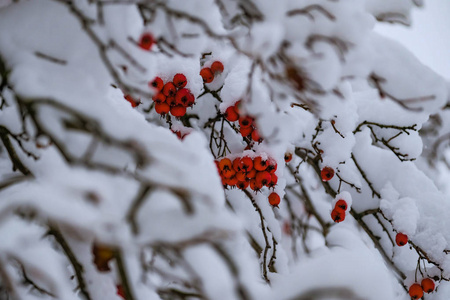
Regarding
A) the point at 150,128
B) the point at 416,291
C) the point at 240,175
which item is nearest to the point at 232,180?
the point at 240,175

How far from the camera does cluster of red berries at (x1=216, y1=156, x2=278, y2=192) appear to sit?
6.45ft

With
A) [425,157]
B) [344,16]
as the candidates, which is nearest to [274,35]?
[344,16]

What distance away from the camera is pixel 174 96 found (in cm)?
204

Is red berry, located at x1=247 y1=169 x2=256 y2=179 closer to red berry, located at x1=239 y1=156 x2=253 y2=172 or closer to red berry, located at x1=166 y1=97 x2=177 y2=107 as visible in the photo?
red berry, located at x1=239 y1=156 x2=253 y2=172

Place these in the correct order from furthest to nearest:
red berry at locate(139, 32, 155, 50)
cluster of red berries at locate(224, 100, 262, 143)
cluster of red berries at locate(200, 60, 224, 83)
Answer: cluster of red berries at locate(200, 60, 224, 83), cluster of red berries at locate(224, 100, 262, 143), red berry at locate(139, 32, 155, 50)

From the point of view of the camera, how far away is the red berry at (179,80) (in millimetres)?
2025

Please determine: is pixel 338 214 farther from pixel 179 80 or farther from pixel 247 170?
pixel 179 80

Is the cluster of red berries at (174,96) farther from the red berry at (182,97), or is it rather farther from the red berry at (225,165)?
the red berry at (225,165)

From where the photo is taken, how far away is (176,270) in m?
1.40

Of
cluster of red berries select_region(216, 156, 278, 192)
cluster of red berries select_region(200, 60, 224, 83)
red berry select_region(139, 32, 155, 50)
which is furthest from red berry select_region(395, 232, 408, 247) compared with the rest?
red berry select_region(139, 32, 155, 50)

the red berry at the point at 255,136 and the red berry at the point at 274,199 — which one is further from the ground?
the red berry at the point at 255,136

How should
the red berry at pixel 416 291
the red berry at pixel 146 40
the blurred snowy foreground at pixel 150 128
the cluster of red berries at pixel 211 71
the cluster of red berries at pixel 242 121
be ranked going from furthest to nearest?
the red berry at pixel 416 291 → the cluster of red berries at pixel 211 71 → the cluster of red berries at pixel 242 121 → the red berry at pixel 146 40 → the blurred snowy foreground at pixel 150 128

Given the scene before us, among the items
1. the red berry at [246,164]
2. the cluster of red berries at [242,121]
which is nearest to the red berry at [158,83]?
the cluster of red berries at [242,121]

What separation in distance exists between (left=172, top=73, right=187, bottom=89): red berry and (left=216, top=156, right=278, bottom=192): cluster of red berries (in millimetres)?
486
